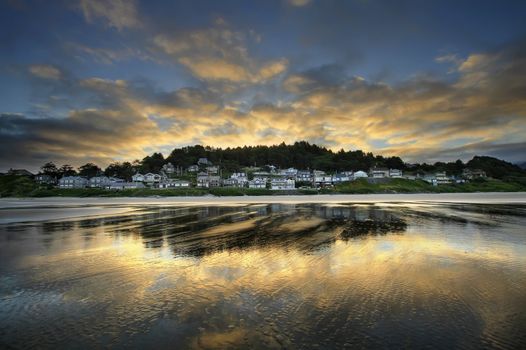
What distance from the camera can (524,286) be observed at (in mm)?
8273

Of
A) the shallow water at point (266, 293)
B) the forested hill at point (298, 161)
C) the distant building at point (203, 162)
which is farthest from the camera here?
the distant building at point (203, 162)

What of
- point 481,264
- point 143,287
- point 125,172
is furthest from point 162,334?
point 125,172

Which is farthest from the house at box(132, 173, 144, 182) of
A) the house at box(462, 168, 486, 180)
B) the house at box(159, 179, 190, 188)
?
the house at box(462, 168, 486, 180)

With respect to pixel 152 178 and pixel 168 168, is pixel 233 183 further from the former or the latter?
pixel 168 168

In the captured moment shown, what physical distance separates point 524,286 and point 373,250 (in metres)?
5.16

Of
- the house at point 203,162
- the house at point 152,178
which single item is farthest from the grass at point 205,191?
the house at point 203,162

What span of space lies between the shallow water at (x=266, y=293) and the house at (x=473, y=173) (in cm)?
14696

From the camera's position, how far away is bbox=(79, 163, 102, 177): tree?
141m

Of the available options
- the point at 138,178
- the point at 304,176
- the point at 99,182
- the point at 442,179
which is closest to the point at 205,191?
the point at 138,178

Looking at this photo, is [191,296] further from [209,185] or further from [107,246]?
[209,185]

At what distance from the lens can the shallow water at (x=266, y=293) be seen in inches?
218

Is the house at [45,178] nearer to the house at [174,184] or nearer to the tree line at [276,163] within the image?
the tree line at [276,163]

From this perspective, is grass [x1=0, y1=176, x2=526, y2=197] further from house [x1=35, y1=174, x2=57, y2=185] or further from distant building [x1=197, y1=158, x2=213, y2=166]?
distant building [x1=197, y1=158, x2=213, y2=166]

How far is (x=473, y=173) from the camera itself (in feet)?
455
